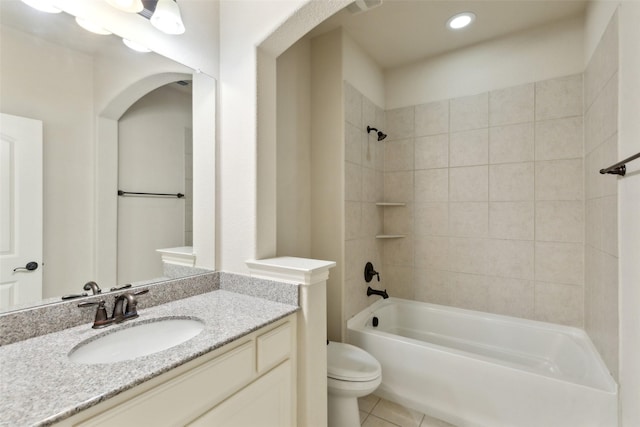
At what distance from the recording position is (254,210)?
1440 mm

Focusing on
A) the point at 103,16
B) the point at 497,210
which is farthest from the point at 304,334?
the point at 497,210

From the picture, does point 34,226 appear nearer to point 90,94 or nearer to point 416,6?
point 90,94

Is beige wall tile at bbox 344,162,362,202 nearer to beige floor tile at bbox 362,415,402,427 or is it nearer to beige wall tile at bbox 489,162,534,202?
beige wall tile at bbox 489,162,534,202

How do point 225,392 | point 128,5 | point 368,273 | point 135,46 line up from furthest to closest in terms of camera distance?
point 368,273 → point 135,46 → point 128,5 → point 225,392

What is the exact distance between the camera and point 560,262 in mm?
2131

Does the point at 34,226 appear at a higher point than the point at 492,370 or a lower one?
higher

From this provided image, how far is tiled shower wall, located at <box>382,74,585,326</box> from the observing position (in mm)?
2109

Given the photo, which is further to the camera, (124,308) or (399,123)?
(399,123)

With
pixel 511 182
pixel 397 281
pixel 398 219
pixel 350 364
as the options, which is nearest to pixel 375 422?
pixel 350 364

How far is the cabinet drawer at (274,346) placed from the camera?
1.09m

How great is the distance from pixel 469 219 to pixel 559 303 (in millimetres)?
870

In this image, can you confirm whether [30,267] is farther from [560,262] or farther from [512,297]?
[560,262]

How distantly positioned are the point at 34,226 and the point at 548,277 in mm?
3054

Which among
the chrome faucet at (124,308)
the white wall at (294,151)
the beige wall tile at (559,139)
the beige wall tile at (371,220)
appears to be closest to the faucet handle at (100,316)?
the chrome faucet at (124,308)
